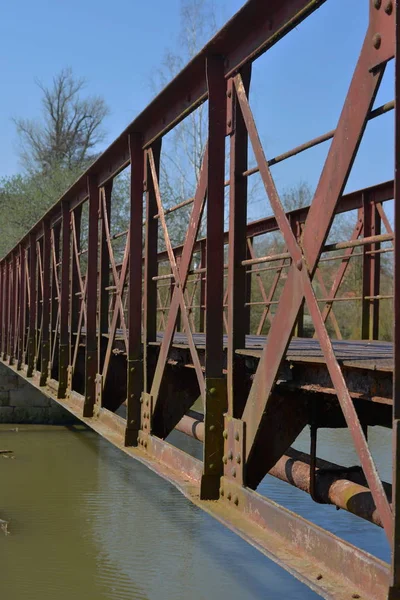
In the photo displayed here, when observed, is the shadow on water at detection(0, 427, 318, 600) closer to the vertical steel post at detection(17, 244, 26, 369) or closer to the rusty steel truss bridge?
the rusty steel truss bridge

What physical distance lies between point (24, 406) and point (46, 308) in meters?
7.99

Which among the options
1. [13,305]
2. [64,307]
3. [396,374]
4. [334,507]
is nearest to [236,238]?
[396,374]

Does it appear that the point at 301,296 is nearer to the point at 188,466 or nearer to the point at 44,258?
the point at 188,466

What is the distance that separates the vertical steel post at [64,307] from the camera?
400 inches

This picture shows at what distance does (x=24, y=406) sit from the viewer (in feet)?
64.9

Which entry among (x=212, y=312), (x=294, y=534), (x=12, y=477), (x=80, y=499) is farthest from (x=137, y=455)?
(x=12, y=477)

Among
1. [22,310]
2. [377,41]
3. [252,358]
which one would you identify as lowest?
[252,358]

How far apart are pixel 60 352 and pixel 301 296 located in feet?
24.4

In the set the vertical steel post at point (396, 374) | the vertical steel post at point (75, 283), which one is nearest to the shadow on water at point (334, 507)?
the vertical steel post at point (75, 283)

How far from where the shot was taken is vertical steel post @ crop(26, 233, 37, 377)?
13.4 meters

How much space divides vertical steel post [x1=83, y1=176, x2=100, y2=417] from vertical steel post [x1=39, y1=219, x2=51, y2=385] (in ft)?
10.7

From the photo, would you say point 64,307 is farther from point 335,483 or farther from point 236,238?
point 335,483

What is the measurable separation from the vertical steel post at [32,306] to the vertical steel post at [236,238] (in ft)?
30.5

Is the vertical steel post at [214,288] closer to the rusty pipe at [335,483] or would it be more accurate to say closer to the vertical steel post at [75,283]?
the rusty pipe at [335,483]
